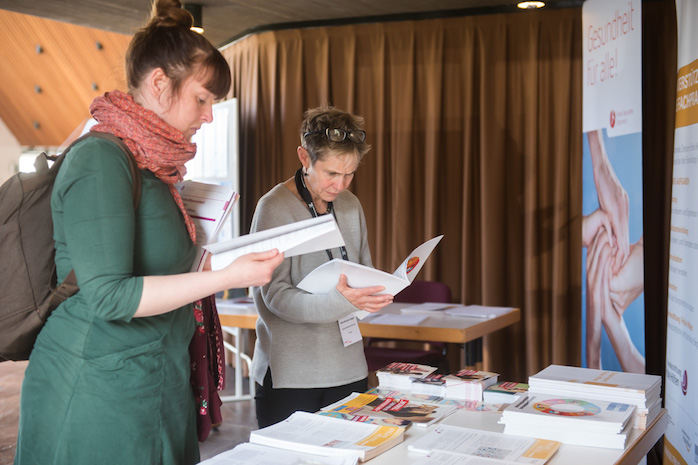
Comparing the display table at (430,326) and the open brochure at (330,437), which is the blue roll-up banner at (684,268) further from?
the open brochure at (330,437)

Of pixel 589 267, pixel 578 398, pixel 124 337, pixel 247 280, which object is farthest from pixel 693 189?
pixel 124 337

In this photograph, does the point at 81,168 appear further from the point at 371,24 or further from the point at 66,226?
the point at 371,24

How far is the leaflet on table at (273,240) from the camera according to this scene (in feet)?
4.76

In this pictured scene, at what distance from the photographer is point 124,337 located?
1.39 meters

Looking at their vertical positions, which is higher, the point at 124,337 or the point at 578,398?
the point at 124,337

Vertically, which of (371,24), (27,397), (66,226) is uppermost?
(371,24)

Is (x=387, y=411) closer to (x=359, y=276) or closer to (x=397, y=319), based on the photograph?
(x=359, y=276)

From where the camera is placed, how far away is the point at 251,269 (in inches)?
54.9

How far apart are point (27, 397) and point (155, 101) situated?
0.67 metres

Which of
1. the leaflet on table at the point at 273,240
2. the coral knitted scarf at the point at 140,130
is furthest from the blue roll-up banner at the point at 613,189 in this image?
the coral knitted scarf at the point at 140,130

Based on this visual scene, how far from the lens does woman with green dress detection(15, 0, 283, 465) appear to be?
1.30 metres

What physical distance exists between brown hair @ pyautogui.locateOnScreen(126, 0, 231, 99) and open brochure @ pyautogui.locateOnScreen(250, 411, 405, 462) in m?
0.78

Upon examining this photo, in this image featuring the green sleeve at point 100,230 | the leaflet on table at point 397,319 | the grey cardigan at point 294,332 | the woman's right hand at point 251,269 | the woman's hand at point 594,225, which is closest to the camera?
the green sleeve at point 100,230

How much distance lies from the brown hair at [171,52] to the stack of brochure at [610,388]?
117 cm
